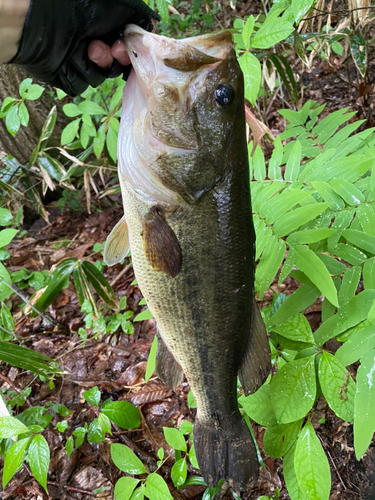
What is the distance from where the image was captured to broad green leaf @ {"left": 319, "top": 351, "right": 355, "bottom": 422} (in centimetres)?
152

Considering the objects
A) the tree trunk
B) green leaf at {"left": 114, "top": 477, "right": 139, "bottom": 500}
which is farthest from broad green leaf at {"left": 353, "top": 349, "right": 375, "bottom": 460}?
the tree trunk

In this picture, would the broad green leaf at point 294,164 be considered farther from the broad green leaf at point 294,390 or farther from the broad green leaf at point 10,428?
the broad green leaf at point 10,428

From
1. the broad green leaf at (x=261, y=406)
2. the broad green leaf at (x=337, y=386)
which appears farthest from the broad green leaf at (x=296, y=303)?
the broad green leaf at (x=261, y=406)

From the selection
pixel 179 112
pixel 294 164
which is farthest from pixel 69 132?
pixel 294 164

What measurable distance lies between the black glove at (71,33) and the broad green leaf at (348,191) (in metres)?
1.22

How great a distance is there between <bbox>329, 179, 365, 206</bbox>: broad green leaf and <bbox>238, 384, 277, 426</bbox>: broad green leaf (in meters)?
1.07

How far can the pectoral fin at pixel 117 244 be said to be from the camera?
1.92m

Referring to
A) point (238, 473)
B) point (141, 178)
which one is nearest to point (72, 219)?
point (141, 178)

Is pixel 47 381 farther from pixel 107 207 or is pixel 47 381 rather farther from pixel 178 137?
pixel 178 137

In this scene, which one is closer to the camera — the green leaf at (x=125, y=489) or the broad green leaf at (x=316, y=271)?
the broad green leaf at (x=316, y=271)

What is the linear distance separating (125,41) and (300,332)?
158 centimetres

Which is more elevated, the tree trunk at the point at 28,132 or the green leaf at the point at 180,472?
the tree trunk at the point at 28,132

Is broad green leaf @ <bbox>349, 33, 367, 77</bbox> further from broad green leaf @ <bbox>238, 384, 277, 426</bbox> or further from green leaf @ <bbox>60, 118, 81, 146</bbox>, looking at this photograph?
broad green leaf @ <bbox>238, 384, 277, 426</bbox>

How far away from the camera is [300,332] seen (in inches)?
67.9
